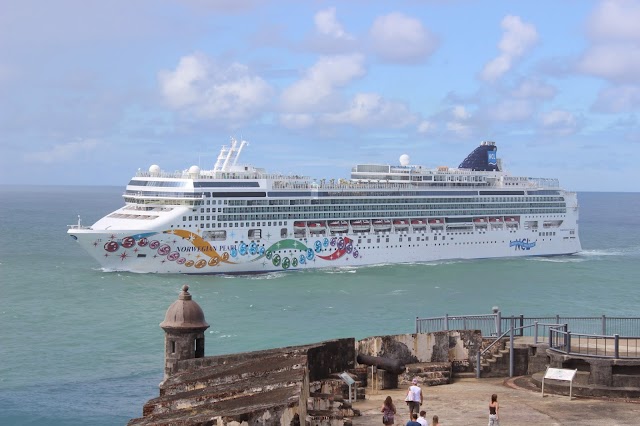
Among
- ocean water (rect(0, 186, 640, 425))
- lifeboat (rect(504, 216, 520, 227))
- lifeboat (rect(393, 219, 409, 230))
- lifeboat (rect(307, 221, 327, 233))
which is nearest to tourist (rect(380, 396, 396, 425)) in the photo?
ocean water (rect(0, 186, 640, 425))

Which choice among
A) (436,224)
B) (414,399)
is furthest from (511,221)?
(414,399)

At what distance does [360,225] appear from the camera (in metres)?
64.3

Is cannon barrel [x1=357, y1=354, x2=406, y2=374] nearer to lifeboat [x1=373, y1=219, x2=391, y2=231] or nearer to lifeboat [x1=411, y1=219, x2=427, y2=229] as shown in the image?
lifeboat [x1=373, y1=219, x2=391, y2=231]

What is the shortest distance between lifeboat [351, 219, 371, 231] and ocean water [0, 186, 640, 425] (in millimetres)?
3698

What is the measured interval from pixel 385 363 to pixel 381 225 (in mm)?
49594

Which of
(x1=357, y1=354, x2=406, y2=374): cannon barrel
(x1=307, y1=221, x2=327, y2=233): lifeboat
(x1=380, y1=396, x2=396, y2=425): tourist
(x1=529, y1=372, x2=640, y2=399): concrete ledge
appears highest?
(x1=307, y1=221, x2=327, y2=233): lifeboat

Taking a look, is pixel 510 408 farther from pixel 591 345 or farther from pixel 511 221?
pixel 511 221

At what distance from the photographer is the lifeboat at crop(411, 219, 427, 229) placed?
220 feet

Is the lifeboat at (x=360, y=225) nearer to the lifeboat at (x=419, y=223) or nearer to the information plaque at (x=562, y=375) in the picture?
the lifeboat at (x=419, y=223)

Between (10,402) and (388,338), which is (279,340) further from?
(388,338)

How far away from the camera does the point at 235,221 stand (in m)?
58.5

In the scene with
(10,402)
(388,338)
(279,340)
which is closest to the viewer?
(388,338)

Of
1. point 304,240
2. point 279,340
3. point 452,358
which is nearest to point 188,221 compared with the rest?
point 304,240

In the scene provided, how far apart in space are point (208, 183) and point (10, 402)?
3327 centimetres
